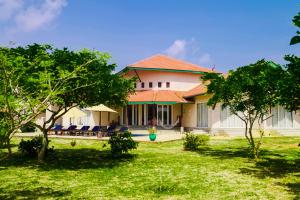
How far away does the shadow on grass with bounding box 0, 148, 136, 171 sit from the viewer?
53.5 ft

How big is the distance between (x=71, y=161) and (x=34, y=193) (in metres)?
6.93

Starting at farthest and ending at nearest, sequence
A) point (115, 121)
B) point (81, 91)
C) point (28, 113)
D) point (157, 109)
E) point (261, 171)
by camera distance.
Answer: point (115, 121), point (157, 109), point (81, 91), point (261, 171), point (28, 113)

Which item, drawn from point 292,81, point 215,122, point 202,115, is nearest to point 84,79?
point 292,81

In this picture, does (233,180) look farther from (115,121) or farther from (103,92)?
(115,121)

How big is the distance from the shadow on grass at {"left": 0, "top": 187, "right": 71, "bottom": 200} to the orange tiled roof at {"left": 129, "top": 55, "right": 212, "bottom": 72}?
1116 inches

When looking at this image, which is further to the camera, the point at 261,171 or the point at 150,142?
the point at 150,142

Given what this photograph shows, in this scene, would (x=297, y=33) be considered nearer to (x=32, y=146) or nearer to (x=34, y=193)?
(x=34, y=193)

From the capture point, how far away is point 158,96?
120ft

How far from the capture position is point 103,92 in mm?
16328

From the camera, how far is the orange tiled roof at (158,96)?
3556 centimetres

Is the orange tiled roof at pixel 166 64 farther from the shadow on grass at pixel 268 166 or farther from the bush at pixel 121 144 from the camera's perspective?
the bush at pixel 121 144

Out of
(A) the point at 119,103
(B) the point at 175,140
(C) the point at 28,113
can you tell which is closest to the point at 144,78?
(B) the point at 175,140

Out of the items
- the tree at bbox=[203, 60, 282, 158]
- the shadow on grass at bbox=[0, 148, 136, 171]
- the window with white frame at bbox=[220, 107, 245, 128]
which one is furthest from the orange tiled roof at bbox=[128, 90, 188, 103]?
the tree at bbox=[203, 60, 282, 158]

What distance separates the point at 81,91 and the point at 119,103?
2708mm
